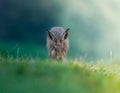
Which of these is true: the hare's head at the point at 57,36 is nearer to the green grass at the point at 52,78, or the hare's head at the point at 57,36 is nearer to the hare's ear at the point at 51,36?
the hare's ear at the point at 51,36

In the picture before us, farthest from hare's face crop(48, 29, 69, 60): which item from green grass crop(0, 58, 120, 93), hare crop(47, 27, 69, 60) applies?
green grass crop(0, 58, 120, 93)

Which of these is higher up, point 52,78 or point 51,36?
point 51,36

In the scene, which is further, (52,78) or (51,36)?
(51,36)

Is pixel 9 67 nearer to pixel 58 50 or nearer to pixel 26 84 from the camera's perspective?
pixel 26 84

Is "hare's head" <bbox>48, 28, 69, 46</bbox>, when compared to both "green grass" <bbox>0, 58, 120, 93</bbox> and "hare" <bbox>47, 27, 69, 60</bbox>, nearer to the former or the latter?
"hare" <bbox>47, 27, 69, 60</bbox>

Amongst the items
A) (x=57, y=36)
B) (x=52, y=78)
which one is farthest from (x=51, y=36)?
(x=52, y=78)

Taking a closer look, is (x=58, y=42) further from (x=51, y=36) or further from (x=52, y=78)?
(x=52, y=78)

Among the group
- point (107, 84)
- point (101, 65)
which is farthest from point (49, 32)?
point (107, 84)
